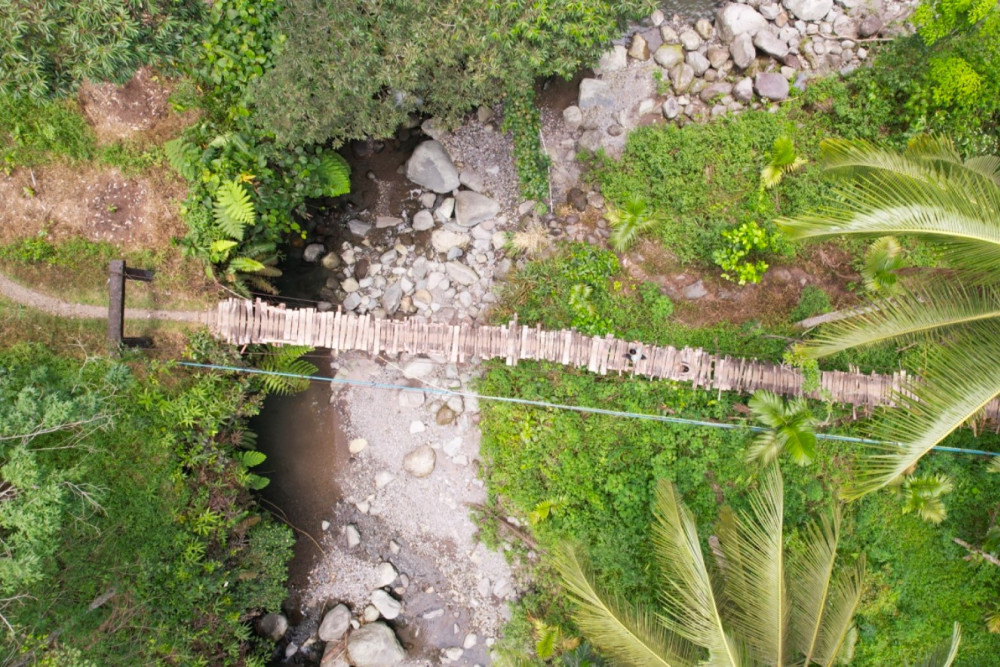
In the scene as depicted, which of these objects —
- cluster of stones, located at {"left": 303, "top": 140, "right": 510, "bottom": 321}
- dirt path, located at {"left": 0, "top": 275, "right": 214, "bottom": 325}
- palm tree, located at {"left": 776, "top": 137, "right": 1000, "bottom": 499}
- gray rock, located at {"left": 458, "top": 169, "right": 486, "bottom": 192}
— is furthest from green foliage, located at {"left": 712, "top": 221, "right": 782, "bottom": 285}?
dirt path, located at {"left": 0, "top": 275, "right": 214, "bottom": 325}

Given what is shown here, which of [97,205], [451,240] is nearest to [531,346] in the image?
[451,240]

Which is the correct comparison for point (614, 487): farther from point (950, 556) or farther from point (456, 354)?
point (950, 556)

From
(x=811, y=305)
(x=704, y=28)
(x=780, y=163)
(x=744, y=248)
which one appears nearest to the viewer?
(x=780, y=163)

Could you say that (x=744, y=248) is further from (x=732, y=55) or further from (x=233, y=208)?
(x=233, y=208)

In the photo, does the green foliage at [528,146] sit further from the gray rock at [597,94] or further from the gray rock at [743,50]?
the gray rock at [743,50]

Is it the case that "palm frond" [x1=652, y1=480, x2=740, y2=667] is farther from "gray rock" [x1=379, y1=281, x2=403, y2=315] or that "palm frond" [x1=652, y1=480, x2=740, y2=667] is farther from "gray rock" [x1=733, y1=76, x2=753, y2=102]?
"gray rock" [x1=733, y1=76, x2=753, y2=102]
